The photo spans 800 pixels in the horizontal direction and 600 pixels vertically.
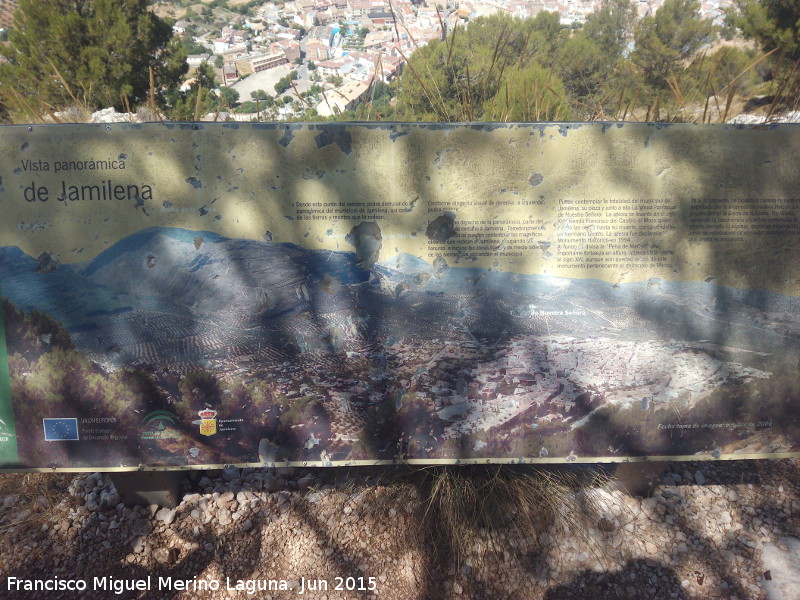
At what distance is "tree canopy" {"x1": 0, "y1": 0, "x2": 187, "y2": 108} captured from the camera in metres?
8.90

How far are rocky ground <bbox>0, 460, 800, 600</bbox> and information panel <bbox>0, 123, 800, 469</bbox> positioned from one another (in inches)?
12.7

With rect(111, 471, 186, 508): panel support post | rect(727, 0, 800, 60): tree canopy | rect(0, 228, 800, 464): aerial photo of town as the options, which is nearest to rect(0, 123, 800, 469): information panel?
rect(0, 228, 800, 464): aerial photo of town

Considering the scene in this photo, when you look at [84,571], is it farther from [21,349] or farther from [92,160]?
[92,160]

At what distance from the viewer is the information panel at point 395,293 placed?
Answer: 1.58 meters

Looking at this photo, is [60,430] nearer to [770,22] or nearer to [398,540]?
[398,540]

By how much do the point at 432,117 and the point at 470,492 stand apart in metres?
1.78

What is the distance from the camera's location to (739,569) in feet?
5.84

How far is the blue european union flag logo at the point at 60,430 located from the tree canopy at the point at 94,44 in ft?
27.8

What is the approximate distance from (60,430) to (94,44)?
10581 mm

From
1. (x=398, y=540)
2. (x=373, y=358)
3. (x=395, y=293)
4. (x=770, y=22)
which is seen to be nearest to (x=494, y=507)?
(x=398, y=540)

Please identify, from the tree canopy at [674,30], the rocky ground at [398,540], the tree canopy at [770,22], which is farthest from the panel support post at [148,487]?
the tree canopy at [674,30]

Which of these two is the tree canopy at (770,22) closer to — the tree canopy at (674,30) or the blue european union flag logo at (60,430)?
the tree canopy at (674,30)

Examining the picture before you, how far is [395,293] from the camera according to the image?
164 cm

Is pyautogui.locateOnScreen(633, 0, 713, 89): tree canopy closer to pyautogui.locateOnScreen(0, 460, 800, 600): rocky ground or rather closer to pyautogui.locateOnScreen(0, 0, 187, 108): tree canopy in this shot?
pyautogui.locateOnScreen(0, 0, 187, 108): tree canopy
